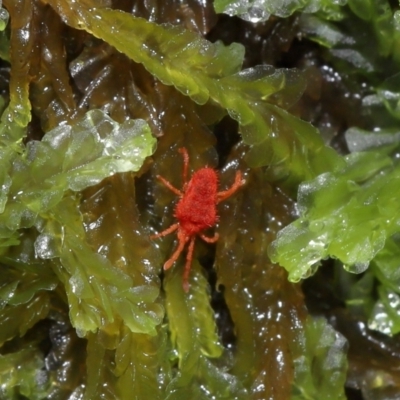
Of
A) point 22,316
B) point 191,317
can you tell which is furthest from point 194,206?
point 22,316

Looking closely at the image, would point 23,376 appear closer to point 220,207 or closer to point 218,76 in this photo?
point 220,207

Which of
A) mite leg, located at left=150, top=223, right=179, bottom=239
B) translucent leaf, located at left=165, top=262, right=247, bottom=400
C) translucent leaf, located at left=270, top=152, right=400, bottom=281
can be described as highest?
translucent leaf, located at left=270, top=152, right=400, bottom=281

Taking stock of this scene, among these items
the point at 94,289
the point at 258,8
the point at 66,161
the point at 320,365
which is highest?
the point at 258,8

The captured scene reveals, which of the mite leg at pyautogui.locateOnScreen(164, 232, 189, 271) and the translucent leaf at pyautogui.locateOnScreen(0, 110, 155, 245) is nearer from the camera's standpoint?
the translucent leaf at pyautogui.locateOnScreen(0, 110, 155, 245)

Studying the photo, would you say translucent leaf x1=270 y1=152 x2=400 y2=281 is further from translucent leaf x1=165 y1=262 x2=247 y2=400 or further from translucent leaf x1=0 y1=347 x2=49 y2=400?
translucent leaf x1=0 y1=347 x2=49 y2=400

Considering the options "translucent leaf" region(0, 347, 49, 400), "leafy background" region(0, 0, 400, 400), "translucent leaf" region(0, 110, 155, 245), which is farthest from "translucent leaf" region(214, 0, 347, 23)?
"translucent leaf" region(0, 347, 49, 400)

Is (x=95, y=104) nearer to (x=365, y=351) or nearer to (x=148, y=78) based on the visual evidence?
(x=148, y=78)

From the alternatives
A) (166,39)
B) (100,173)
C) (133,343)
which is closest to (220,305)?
(133,343)
